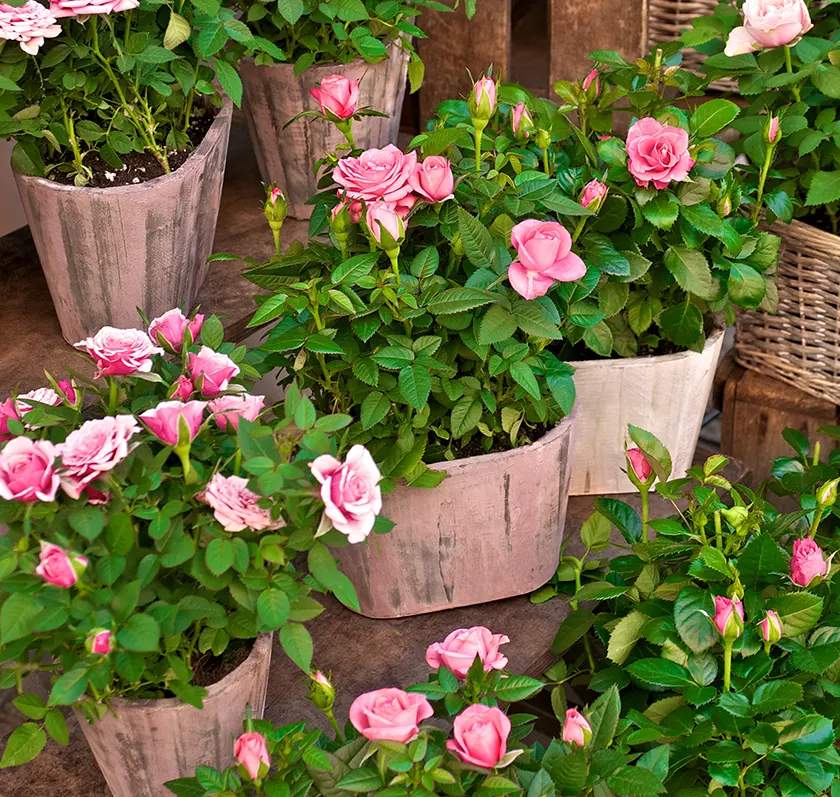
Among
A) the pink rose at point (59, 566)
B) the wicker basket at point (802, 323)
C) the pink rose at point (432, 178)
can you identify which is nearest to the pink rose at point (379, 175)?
the pink rose at point (432, 178)

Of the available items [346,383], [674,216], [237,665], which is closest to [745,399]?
[674,216]

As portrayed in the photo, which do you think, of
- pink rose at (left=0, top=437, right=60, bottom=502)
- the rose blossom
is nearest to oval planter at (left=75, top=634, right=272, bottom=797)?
pink rose at (left=0, top=437, right=60, bottom=502)

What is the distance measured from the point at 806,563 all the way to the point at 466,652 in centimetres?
34

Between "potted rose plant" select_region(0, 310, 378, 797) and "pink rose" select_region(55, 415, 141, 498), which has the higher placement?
"pink rose" select_region(55, 415, 141, 498)

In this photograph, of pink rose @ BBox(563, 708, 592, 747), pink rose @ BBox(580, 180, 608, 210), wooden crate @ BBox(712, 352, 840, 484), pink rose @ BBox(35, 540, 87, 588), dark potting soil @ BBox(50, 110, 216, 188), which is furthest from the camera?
wooden crate @ BBox(712, 352, 840, 484)

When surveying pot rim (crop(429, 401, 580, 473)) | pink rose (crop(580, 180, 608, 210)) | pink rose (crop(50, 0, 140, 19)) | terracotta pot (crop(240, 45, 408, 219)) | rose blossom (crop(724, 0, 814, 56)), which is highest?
pink rose (crop(50, 0, 140, 19))

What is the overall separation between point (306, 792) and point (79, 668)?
8.1 inches

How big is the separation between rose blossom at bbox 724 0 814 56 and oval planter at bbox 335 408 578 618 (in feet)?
1.68

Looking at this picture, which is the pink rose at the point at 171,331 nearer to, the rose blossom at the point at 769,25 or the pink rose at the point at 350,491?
the pink rose at the point at 350,491

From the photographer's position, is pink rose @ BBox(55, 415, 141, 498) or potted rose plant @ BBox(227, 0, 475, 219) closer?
pink rose @ BBox(55, 415, 141, 498)

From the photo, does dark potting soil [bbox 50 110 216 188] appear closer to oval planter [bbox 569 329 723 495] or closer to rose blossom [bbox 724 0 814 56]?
oval planter [bbox 569 329 723 495]

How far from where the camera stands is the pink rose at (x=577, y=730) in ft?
3.03

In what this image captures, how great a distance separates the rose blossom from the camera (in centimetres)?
133

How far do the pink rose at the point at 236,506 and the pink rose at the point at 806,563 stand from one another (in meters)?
0.49
